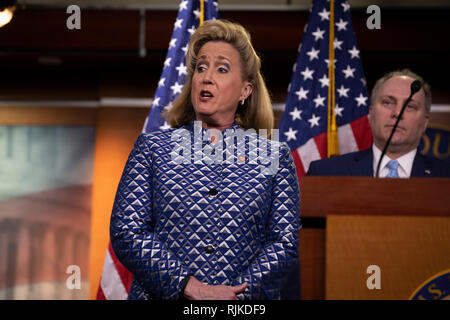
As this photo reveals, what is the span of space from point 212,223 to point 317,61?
78.3 inches

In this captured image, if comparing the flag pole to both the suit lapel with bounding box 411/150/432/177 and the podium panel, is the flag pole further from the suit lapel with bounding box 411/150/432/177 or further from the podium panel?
the podium panel

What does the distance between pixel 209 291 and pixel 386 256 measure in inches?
32.3

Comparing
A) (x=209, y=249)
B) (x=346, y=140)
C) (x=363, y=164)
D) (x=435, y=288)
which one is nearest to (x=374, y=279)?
(x=435, y=288)

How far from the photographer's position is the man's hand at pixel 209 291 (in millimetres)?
1486

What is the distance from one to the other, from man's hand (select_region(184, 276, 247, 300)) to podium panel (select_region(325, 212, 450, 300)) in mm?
672

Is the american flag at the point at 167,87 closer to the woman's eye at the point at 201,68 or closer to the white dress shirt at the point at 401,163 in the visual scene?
the white dress shirt at the point at 401,163

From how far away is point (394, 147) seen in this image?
3031 mm

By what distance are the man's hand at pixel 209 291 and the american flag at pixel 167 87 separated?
4.81ft

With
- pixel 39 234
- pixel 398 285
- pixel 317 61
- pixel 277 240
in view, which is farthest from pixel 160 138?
pixel 39 234

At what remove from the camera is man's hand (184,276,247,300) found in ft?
4.88

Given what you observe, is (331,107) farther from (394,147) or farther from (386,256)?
(386,256)

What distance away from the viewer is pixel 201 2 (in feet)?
10.5

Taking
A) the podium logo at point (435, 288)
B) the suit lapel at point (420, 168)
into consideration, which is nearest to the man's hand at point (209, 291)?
the podium logo at point (435, 288)

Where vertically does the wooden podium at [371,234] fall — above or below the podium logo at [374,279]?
above
